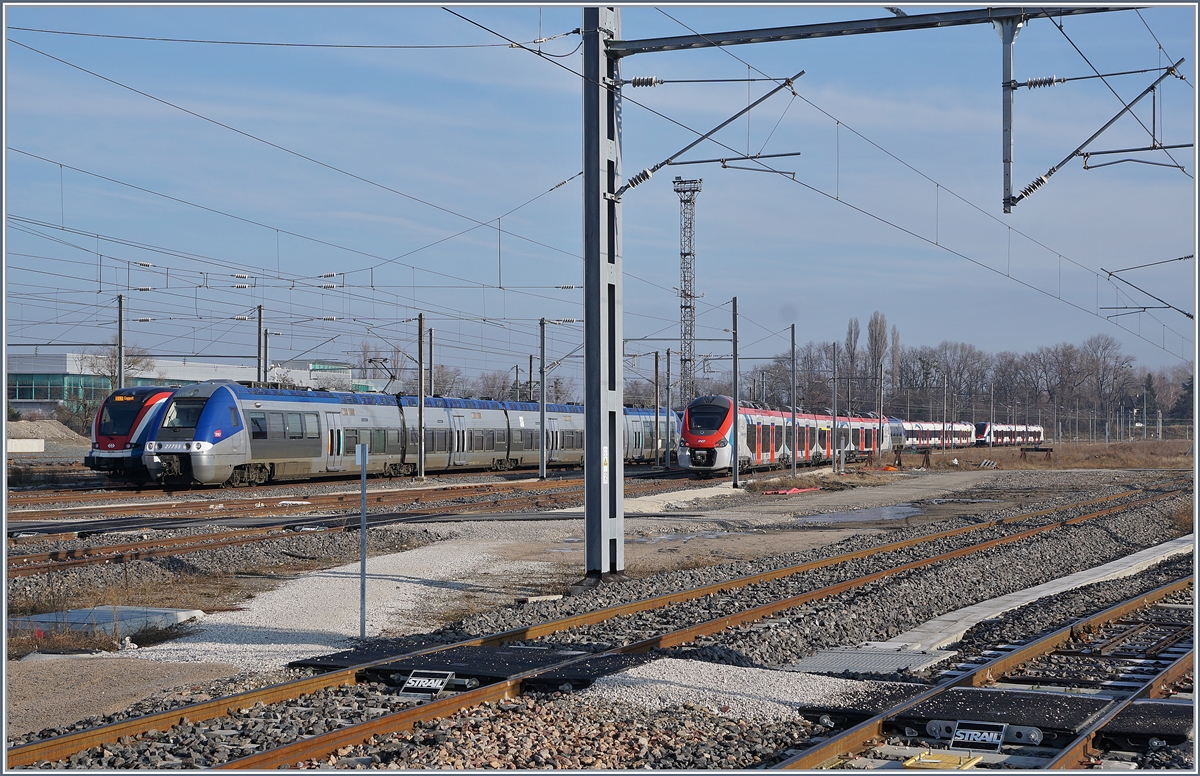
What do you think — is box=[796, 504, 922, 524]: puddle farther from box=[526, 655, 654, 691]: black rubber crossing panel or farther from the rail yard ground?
box=[526, 655, 654, 691]: black rubber crossing panel

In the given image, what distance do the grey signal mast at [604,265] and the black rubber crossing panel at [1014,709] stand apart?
21.4ft

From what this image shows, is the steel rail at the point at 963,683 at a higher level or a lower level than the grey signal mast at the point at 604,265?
lower

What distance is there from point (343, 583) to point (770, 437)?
3677 centimetres

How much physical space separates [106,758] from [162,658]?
3.56m

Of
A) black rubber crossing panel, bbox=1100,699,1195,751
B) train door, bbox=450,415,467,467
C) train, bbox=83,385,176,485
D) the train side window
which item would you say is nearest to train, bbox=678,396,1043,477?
train door, bbox=450,415,467,467

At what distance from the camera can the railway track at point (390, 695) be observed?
257 inches

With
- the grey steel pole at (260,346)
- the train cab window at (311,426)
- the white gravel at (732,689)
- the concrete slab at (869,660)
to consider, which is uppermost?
the grey steel pole at (260,346)

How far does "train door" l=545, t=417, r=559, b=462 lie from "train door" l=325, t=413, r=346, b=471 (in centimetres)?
1366

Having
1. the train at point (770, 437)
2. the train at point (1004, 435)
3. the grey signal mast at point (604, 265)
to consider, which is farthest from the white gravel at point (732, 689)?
the train at point (1004, 435)

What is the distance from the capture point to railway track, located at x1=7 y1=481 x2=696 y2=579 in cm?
1636

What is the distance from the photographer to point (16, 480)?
35.0 metres

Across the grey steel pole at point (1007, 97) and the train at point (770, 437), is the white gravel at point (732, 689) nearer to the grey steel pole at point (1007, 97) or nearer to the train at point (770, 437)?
the grey steel pole at point (1007, 97)

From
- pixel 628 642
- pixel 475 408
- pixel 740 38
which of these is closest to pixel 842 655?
pixel 628 642

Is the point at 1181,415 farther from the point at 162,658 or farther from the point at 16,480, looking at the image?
the point at 162,658
